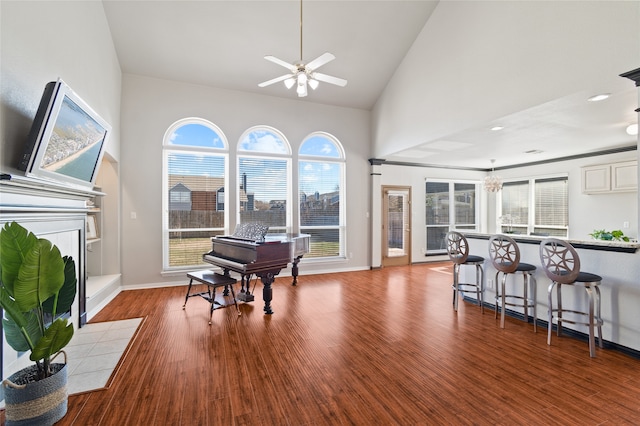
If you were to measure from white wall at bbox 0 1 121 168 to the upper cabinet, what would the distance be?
8.53 meters

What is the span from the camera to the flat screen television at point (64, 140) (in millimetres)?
2135

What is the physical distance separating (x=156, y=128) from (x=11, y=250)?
4086 mm

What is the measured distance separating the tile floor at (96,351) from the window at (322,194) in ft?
12.0

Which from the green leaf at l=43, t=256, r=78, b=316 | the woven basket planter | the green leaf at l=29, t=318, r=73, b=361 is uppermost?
the green leaf at l=43, t=256, r=78, b=316

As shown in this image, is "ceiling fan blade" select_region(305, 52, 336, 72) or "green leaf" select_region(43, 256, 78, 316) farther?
"ceiling fan blade" select_region(305, 52, 336, 72)

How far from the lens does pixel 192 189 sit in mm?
5449

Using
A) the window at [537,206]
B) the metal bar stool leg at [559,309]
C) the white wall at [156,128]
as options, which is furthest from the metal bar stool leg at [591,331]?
the white wall at [156,128]

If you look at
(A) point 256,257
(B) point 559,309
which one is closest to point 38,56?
(A) point 256,257

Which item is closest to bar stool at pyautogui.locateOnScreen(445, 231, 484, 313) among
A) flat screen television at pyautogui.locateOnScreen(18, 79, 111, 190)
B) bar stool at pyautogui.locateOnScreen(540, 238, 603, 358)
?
bar stool at pyautogui.locateOnScreen(540, 238, 603, 358)

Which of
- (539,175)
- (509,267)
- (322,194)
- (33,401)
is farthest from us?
(539,175)

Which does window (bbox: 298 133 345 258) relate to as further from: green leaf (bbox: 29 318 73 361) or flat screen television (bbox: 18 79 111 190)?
green leaf (bbox: 29 318 73 361)

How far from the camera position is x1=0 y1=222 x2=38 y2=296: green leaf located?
5.29 ft

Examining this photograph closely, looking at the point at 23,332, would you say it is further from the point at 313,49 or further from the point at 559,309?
the point at 313,49

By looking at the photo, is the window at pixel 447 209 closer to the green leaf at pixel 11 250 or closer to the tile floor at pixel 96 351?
the tile floor at pixel 96 351
